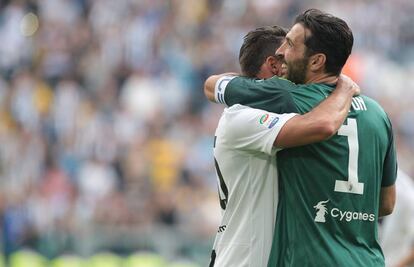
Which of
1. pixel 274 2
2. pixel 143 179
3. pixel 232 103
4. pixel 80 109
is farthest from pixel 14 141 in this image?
pixel 232 103

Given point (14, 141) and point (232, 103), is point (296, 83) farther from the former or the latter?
point (14, 141)

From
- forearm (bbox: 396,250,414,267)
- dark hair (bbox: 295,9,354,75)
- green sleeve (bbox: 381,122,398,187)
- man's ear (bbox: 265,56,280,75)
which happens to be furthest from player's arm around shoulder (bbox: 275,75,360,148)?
forearm (bbox: 396,250,414,267)

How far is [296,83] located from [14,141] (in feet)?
35.7

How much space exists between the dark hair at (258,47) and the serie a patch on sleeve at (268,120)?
0.57m

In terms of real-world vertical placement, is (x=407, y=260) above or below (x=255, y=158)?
below

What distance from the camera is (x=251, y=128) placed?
17.0 feet

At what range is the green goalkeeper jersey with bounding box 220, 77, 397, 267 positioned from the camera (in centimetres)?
512

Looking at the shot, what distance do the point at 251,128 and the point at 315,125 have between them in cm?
34

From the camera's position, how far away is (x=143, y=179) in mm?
14711

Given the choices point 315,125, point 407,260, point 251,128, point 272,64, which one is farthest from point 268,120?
point 407,260

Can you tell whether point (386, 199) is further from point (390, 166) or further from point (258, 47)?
point (258, 47)

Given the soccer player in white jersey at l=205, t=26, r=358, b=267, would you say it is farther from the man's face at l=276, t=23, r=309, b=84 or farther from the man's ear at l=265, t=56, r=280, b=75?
the man's face at l=276, t=23, r=309, b=84

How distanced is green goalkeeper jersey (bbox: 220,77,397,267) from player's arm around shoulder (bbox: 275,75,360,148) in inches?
3.3

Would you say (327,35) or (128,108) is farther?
(128,108)
